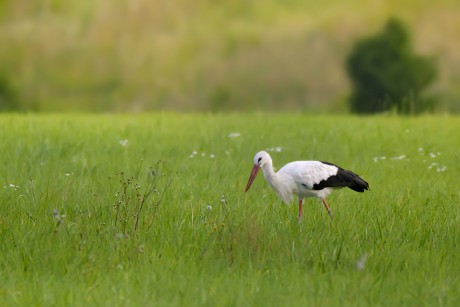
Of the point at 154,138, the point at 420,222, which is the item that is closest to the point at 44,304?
the point at 420,222

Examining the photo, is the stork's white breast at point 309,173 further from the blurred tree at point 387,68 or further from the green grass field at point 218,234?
the blurred tree at point 387,68

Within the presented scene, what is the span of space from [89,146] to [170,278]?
22.9ft

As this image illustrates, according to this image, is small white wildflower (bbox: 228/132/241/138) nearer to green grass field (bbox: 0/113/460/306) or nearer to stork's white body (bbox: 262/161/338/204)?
green grass field (bbox: 0/113/460/306)

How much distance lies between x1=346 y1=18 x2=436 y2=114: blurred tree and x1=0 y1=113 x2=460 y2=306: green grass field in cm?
2511

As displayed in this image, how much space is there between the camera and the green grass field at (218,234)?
5.23 metres

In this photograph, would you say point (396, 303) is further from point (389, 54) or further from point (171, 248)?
point (389, 54)

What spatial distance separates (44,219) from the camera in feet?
22.8

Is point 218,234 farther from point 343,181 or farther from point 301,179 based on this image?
point 343,181

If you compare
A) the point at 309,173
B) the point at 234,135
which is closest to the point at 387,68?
the point at 234,135

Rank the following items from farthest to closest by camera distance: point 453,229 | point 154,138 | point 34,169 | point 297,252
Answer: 1. point 154,138
2. point 34,169
3. point 453,229
4. point 297,252

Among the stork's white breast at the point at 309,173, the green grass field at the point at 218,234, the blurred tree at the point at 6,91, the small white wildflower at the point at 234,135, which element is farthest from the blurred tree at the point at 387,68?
the stork's white breast at the point at 309,173

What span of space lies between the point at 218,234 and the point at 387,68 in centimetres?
3206

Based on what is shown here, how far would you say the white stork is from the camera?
769 cm

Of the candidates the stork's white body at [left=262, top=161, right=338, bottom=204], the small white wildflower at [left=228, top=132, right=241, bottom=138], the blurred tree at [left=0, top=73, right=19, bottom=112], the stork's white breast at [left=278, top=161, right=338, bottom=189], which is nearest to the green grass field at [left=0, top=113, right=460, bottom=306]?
the stork's white body at [left=262, top=161, right=338, bottom=204]
